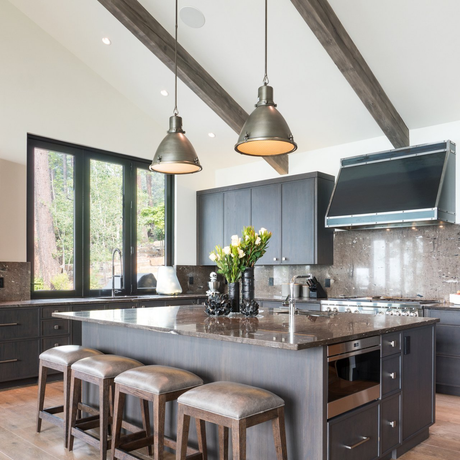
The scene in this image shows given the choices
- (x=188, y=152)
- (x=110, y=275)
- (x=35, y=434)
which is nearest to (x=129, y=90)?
(x=110, y=275)

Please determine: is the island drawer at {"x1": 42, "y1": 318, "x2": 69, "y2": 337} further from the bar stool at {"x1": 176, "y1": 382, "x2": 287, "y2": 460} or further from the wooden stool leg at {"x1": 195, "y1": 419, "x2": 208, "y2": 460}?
the bar stool at {"x1": 176, "y1": 382, "x2": 287, "y2": 460}

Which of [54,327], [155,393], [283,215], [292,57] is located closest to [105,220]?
[54,327]

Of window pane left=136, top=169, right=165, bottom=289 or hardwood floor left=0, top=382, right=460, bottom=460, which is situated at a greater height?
window pane left=136, top=169, right=165, bottom=289

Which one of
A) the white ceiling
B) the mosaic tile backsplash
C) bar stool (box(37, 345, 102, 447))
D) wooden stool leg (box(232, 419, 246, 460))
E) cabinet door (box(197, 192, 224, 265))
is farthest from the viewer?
cabinet door (box(197, 192, 224, 265))

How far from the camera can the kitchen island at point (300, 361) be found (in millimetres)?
2332

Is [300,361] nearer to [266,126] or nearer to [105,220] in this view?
[266,126]

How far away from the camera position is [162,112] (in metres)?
6.59

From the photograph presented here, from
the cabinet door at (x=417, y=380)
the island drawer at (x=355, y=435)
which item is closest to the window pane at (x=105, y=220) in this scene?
the cabinet door at (x=417, y=380)

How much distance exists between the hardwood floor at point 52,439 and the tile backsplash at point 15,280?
4.07 ft

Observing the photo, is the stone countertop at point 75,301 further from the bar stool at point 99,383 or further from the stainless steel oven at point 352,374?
the stainless steel oven at point 352,374

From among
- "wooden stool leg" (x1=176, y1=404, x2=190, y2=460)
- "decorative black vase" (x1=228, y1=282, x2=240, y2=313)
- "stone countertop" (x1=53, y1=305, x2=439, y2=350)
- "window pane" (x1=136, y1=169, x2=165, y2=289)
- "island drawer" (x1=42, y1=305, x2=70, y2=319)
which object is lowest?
"wooden stool leg" (x1=176, y1=404, x2=190, y2=460)

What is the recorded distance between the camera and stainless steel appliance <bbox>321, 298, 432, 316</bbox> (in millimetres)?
4691

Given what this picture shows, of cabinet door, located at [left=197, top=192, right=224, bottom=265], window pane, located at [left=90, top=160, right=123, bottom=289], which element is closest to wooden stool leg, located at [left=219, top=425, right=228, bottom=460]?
window pane, located at [left=90, top=160, right=123, bottom=289]

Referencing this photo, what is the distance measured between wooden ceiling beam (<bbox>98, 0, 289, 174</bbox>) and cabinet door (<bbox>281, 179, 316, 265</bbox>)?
63cm
